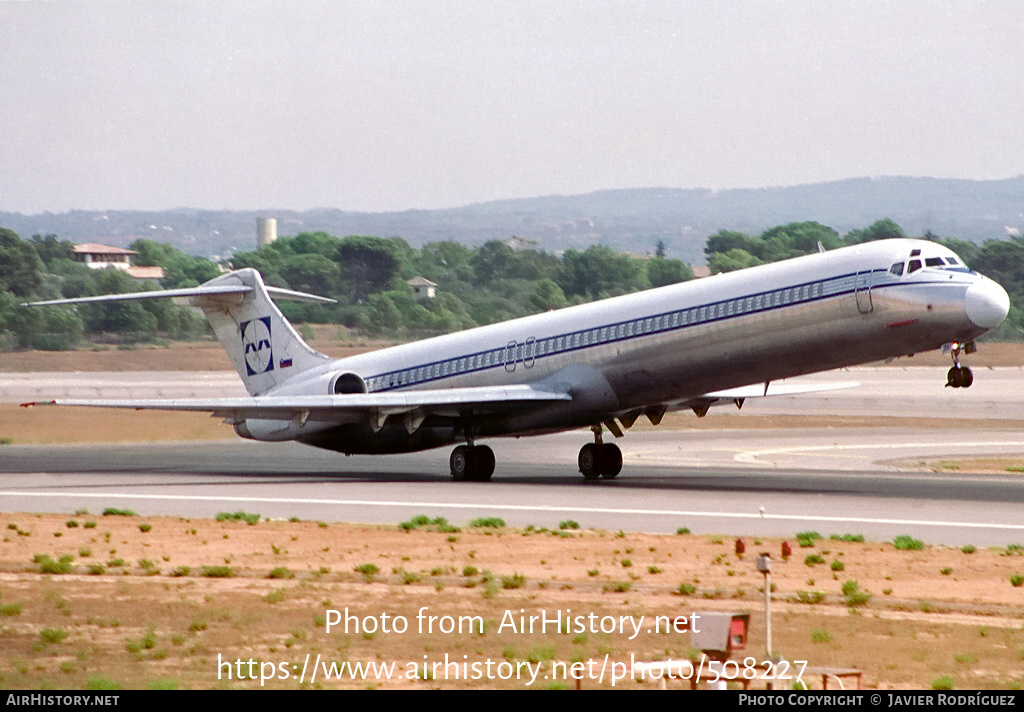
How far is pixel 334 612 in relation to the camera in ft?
59.0

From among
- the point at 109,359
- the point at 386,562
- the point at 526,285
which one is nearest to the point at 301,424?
the point at 386,562

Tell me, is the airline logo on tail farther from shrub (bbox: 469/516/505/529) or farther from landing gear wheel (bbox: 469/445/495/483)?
shrub (bbox: 469/516/505/529)

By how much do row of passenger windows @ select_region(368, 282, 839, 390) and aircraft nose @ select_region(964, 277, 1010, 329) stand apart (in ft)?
10.6

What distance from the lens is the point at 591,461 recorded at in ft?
125

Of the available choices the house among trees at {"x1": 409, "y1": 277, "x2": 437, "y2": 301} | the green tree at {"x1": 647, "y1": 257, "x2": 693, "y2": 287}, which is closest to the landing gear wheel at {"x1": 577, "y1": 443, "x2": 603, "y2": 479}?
the green tree at {"x1": 647, "y1": 257, "x2": 693, "y2": 287}

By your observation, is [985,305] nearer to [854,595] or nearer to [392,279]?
[854,595]

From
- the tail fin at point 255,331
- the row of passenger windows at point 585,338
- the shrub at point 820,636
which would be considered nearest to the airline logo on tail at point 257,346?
the tail fin at point 255,331

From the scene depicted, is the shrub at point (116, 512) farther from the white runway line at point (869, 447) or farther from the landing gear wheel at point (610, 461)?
the white runway line at point (869, 447)

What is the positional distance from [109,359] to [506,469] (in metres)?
61.4

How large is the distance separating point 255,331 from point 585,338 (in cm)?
1126

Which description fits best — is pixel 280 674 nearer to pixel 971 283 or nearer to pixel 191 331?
pixel 971 283

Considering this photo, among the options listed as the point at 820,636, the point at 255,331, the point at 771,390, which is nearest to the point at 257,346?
the point at 255,331

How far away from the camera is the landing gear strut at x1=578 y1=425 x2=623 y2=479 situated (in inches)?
1495

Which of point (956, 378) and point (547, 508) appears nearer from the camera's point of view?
point (956, 378)
